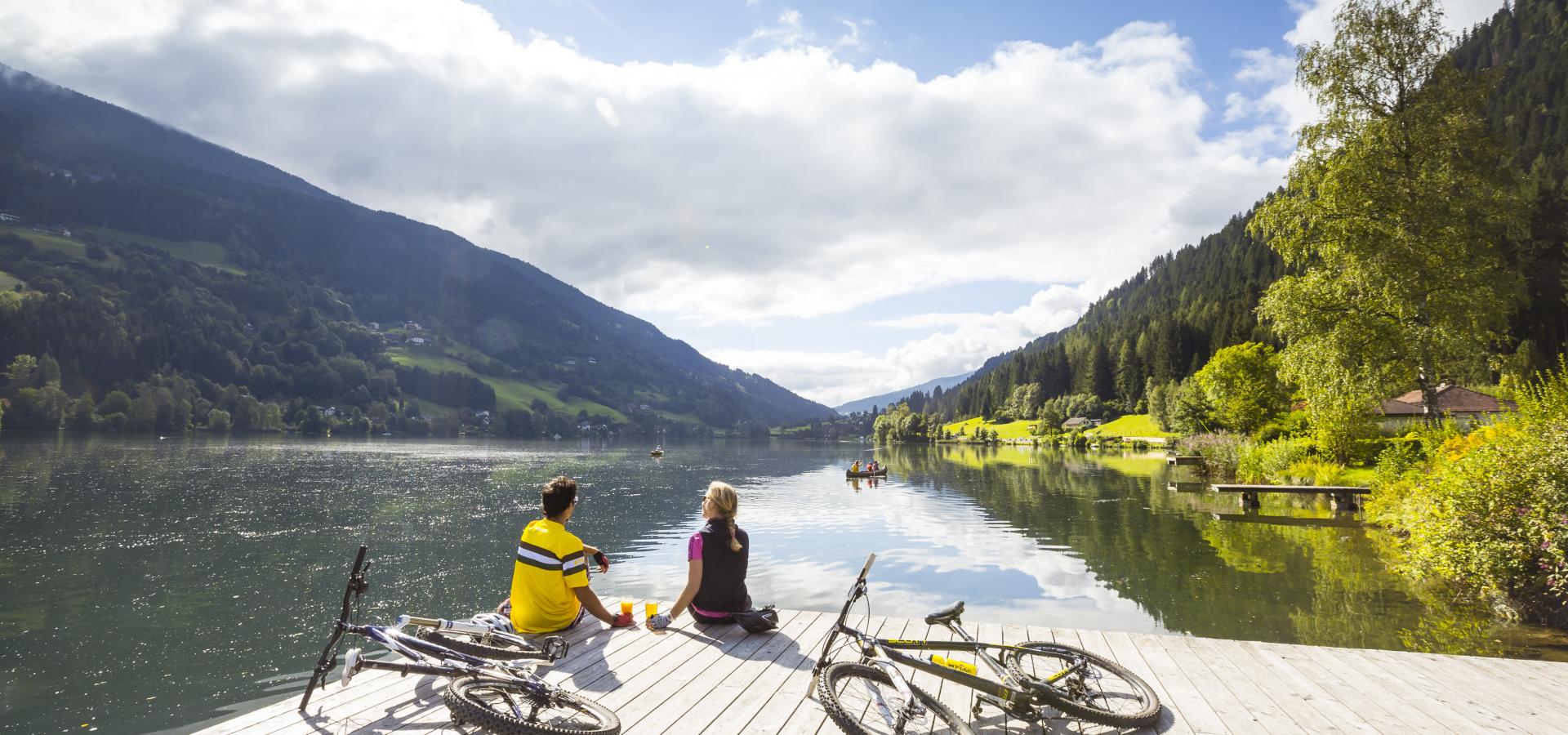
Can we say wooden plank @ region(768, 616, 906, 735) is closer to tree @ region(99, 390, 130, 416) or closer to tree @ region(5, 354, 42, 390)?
tree @ region(99, 390, 130, 416)

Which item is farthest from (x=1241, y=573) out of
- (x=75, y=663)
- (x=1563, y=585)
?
(x=75, y=663)

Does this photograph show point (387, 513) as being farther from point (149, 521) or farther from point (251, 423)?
point (251, 423)

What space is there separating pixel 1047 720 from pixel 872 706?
1.60 meters

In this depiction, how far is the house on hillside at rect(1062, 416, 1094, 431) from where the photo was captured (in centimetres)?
14712

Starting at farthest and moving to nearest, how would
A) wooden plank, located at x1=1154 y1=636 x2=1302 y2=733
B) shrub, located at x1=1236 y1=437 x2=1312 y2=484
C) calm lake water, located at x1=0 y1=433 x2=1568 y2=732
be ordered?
shrub, located at x1=1236 y1=437 x2=1312 y2=484 → calm lake water, located at x1=0 y1=433 x2=1568 y2=732 → wooden plank, located at x1=1154 y1=636 x2=1302 y2=733

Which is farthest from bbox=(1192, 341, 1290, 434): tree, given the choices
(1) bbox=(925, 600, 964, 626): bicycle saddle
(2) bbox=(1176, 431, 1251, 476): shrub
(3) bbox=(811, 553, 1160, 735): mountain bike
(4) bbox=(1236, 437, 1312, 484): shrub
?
(1) bbox=(925, 600, 964, 626): bicycle saddle

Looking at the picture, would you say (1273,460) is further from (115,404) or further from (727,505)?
(115,404)

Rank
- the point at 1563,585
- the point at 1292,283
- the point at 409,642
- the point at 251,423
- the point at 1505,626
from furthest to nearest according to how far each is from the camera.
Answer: the point at 251,423 < the point at 1292,283 < the point at 1505,626 < the point at 1563,585 < the point at 409,642

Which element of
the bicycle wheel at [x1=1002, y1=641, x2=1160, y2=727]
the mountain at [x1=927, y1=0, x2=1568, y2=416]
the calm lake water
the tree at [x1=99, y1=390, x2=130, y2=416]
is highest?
the mountain at [x1=927, y1=0, x2=1568, y2=416]

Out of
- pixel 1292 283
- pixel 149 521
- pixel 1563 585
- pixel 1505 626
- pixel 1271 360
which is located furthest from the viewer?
pixel 1271 360

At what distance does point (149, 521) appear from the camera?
3192 centimetres

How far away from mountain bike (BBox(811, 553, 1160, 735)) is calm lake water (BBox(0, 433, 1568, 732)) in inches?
385

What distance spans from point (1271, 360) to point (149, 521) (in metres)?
87.2

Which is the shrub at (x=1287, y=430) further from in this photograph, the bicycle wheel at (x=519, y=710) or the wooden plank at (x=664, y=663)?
the bicycle wheel at (x=519, y=710)
